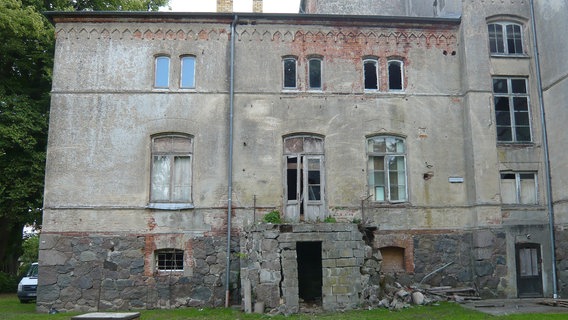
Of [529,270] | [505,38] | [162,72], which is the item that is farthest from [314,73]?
[529,270]

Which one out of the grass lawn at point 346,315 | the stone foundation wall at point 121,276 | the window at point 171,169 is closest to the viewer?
the grass lawn at point 346,315

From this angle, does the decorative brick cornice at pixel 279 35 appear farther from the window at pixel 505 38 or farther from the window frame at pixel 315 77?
the window at pixel 505 38

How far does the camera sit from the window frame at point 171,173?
15.5 metres

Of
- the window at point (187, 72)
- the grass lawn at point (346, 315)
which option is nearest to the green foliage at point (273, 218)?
the grass lawn at point (346, 315)

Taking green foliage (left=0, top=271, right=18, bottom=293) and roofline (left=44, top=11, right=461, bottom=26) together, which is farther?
green foliage (left=0, top=271, right=18, bottom=293)

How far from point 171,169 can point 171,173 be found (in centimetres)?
13

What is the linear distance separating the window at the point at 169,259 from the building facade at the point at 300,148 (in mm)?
33

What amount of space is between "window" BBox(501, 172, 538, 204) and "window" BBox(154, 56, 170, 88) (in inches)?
444

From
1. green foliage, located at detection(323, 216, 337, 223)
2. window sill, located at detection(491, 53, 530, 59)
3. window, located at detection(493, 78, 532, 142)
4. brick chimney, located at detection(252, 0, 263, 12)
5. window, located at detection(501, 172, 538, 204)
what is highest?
brick chimney, located at detection(252, 0, 263, 12)

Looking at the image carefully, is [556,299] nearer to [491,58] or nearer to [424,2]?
[491,58]

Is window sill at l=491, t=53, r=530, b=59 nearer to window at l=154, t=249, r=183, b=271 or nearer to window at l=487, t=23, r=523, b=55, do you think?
window at l=487, t=23, r=523, b=55

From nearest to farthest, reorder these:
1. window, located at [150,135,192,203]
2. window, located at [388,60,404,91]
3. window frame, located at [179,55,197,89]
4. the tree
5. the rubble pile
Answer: the rubble pile, window, located at [150,135,192,203], window frame, located at [179,55,197,89], window, located at [388,60,404,91], the tree

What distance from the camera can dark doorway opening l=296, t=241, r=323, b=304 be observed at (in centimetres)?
1546

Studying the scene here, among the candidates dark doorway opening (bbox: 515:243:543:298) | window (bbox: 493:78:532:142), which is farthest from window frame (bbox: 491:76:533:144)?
dark doorway opening (bbox: 515:243:543:298)
